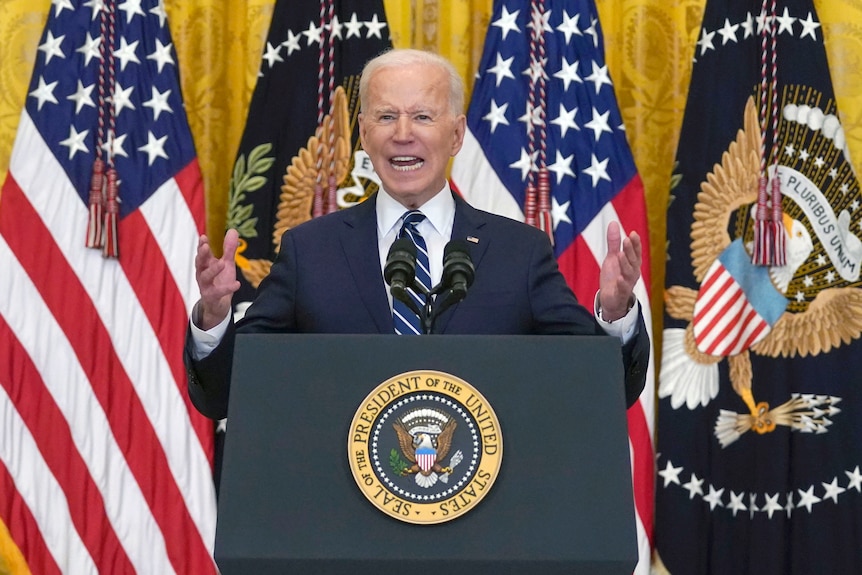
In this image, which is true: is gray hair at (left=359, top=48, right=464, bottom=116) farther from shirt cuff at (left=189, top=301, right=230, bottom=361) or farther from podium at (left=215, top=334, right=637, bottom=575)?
podium at (left=215, top=334, right=637, bottom=575)

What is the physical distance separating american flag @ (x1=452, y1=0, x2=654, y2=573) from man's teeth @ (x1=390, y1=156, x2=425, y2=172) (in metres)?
1.53

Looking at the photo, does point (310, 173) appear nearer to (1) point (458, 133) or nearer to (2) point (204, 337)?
(1) point (458, 133)

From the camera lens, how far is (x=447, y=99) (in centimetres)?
241

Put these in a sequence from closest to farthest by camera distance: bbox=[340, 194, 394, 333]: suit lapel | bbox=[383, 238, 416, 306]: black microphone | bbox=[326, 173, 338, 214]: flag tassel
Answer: bbox=[383, 238, 416, 306]: black microphone, bbox=[340, 194, 394, 333]: suit lapel, bbox=[326, 173, 338, 214]: flag tassel

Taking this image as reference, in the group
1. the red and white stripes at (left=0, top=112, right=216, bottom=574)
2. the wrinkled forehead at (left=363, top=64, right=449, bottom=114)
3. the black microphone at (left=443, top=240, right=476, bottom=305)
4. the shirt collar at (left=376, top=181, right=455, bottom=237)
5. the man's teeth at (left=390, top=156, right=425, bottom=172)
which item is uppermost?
the wrinkled forehead at (left=363, top=64, right=449, bottom=114)

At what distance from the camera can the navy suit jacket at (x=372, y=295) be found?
2.14 metres

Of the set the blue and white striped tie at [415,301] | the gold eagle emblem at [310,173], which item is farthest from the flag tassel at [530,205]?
the blue and white striped tie at [415,301]

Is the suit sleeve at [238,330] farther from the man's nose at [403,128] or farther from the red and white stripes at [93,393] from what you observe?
the red and white stripes at [93,393]

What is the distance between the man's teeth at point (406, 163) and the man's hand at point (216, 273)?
1.52ft

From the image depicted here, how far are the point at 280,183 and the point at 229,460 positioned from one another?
2.43m

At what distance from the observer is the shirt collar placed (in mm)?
2352

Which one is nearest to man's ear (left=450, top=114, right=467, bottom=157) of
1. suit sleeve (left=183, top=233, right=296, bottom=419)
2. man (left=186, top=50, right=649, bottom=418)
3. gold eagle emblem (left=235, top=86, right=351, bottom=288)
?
man (left=186, top=50, right=649, bottom=418)

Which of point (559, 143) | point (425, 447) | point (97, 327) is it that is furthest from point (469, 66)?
point (425, 447)

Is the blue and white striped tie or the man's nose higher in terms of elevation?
the man's nose
